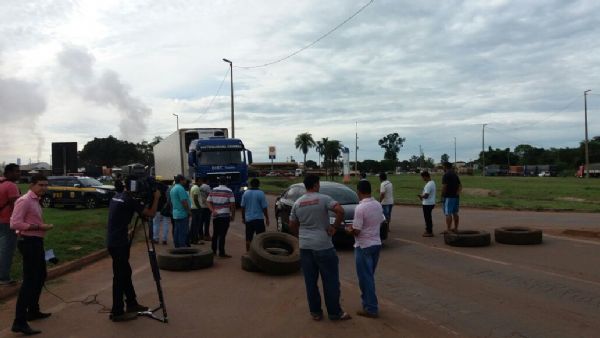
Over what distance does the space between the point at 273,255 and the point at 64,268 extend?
414 centimetres

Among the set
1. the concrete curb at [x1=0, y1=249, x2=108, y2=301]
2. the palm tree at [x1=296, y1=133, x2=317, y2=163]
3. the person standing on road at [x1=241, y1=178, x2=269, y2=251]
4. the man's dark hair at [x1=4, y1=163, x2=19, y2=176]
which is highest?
the palm tree at [x1=296, y1=133, x2=317, y2=163]

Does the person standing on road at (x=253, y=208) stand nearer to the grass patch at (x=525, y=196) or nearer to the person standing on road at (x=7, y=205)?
the person standing on road at (x=7, y=205)

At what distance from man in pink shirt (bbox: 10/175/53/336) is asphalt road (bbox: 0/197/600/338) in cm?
30

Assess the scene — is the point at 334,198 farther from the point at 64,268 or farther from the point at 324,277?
the point at 324,277

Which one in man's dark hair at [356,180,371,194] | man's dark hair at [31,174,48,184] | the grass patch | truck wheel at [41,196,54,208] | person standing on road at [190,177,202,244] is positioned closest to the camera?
man's dark hair at [31,174,48,184]

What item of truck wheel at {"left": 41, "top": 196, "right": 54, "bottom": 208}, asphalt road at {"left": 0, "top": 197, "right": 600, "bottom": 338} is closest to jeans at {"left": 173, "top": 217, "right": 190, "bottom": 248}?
asphalt road at {"left": 0, "top": 197, "right": 600, "bottom": 338}

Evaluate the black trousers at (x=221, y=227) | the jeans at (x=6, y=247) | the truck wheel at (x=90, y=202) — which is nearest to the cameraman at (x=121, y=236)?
the jeans at (x=6, y=247)

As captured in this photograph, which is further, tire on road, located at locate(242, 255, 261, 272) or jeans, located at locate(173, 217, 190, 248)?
jeans, located at locate(173, 217, 190, 248)

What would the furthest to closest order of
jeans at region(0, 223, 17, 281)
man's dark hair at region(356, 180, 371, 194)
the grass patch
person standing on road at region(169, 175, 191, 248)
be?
the grass patch < person standing on road at region(169, 175, 191, 248) < jeans at region(0, 223, 17, 281) < man's dark hair at region(356, 180, 371, 194)

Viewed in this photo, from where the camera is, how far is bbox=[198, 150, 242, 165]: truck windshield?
A: 22.9 metres

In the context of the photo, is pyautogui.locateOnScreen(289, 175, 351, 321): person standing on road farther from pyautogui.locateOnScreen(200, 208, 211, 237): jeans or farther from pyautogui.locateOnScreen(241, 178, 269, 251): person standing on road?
pyautogui.locateOnScreen(200, 208, 211, 237): jeans

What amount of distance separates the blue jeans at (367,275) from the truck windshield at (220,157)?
17056 mm

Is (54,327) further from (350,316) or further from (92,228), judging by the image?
(92,228)

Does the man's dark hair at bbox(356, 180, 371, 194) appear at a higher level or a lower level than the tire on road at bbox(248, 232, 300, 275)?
higher
